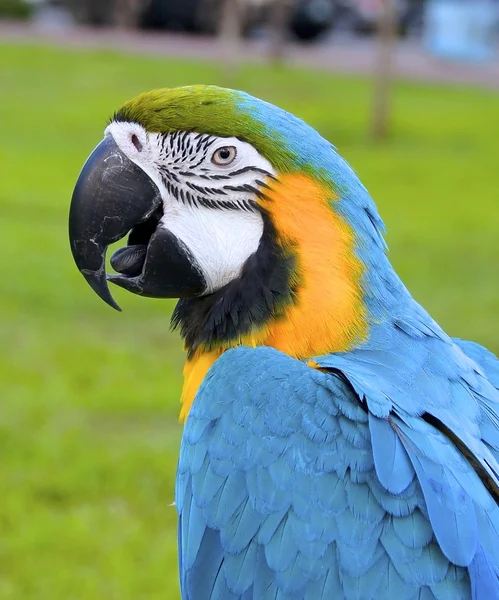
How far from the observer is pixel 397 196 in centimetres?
984

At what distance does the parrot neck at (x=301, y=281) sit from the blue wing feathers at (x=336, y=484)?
0.25 ft

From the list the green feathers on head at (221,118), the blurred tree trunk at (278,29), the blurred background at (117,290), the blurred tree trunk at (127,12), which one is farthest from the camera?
the blurred tree trunk at (127,12)

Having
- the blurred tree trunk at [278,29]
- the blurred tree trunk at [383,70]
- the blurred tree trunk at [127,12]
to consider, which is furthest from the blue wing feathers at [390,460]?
the blurred tree trunk at [127,12]

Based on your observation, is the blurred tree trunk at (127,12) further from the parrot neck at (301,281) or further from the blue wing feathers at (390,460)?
the blue wing feathers at (390,460)

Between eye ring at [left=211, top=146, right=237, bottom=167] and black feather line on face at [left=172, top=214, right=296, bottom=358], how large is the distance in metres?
0.15

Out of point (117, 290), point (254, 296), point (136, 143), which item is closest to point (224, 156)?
point (136, 143)

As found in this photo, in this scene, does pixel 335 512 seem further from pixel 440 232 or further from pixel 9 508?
pixel 440 232

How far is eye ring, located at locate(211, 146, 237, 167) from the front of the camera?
6.88 feet

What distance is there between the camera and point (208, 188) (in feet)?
7.00

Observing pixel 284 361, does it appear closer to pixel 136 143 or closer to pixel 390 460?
pixel 390 460

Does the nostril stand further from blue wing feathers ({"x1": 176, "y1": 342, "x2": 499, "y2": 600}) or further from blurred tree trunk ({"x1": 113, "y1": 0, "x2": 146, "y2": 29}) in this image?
blurred tree trunk ({"x1": 113, "y1": 0, "x2": 146, "y2": 29})

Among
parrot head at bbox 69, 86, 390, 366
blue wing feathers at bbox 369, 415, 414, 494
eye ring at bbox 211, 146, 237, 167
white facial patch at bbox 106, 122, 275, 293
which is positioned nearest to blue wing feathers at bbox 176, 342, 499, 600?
blue wing feathers at bbox 369, 415, 414, 494

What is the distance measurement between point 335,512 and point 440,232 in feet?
22.7

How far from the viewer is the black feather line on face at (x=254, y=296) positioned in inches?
82.5
